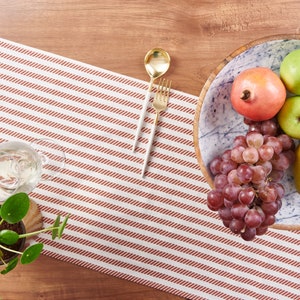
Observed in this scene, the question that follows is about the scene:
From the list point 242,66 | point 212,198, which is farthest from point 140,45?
point 212,198

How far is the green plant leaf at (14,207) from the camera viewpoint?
35.9 inches

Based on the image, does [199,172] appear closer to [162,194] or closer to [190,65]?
[162,194]

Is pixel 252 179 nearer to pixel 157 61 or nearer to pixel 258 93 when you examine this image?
pixel 258 93

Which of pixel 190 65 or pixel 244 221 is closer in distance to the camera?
pixel 244 221

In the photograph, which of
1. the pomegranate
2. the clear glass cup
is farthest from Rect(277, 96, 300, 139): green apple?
the clear glass cup

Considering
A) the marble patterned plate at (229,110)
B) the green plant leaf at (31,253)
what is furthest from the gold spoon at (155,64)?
the green plant leaf at (31,253)

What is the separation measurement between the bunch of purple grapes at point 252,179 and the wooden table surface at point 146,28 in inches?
7.4

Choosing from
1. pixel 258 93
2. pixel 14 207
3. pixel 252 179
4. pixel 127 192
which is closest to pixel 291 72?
pixel 258 93

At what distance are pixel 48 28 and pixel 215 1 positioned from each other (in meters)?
0.32

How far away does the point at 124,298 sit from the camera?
3.90 ft

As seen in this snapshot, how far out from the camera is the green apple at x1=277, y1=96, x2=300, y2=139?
3.38 ft

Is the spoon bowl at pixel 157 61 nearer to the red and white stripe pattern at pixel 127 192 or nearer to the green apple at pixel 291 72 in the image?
the red and white stripe pattern at pixel 127 192

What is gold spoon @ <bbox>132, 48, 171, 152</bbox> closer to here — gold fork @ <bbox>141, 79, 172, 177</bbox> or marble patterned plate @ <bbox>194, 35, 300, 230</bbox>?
gold fork @ <bbox>141, 79, 172, 177</bbox>

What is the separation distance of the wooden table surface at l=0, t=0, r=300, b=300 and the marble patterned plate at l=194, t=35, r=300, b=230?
9cm
